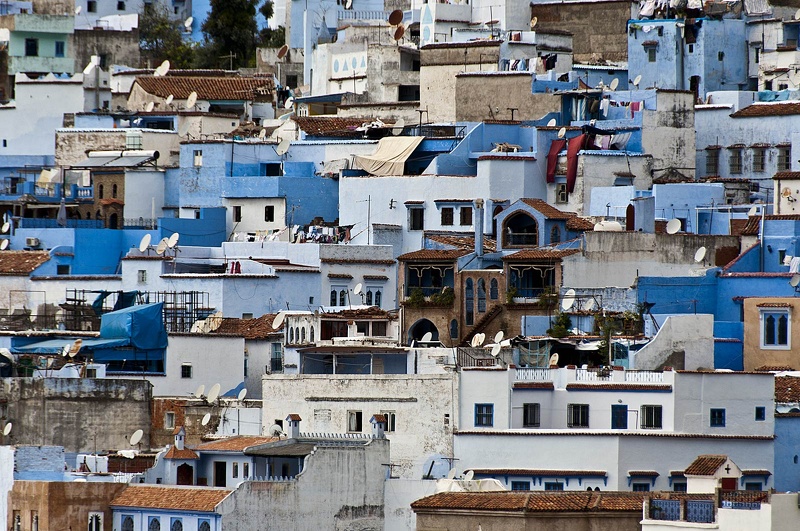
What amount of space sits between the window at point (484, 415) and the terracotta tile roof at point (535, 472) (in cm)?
110

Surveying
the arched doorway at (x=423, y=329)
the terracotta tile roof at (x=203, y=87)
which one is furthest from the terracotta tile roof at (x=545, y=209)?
the terracotta tile roof at (x=203, y=87)

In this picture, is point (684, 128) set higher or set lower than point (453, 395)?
higher

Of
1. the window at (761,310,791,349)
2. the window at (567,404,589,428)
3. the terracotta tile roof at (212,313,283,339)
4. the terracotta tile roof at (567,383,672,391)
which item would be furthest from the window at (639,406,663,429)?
the terracotta tile roof at (212,313,283,339)

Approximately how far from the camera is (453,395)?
177 feet

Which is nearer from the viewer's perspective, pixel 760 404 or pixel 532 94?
pixel 760 404

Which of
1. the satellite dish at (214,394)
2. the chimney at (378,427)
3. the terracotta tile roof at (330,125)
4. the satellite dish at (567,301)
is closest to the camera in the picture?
the chimney at (378,427)

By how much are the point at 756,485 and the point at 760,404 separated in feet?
5.80

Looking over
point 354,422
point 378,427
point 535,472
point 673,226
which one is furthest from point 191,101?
point 535,472

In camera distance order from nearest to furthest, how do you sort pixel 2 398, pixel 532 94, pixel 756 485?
pixel 756 485, pixel 2 398, pixel 532 94

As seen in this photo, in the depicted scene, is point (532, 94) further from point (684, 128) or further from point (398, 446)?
point (398, 446)

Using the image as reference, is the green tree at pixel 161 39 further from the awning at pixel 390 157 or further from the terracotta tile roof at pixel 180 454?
the terracotta tile roof at pixel 180 454

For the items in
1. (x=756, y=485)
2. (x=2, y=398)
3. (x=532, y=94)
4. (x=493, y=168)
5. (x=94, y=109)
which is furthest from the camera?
(x=94, y=109)

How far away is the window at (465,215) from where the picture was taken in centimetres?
6725

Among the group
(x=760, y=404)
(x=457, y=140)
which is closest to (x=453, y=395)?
(x=760, y=404)
